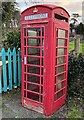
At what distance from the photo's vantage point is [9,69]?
4.91 metres

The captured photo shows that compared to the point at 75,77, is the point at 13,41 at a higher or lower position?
higher

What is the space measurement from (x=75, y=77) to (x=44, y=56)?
160 centimetres

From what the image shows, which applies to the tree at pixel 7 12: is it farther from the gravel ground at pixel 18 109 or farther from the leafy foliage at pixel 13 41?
the gravel ground at pixel 18 109

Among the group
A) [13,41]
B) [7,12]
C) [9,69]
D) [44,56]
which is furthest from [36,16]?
[7,12]

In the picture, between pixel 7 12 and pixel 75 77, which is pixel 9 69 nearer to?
pixel 75 77

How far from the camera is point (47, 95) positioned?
142 inches

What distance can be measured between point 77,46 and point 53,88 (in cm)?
255

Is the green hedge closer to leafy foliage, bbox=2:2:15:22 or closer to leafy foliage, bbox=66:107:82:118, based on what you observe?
leafy foliage, bbox=66:107:82:118

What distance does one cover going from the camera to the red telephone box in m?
3.43

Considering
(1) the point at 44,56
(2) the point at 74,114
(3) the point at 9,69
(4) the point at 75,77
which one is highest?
Answer: (1) the point at 44,56

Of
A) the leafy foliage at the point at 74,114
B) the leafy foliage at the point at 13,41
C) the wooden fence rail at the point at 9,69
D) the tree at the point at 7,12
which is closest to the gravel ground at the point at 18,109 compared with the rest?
the leafy foliage at the point at 74,114

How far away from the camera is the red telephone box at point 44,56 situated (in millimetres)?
3428

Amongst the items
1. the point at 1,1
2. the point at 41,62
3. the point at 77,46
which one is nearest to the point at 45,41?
the point at 41,62

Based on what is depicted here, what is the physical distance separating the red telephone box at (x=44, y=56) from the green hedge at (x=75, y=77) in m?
0.59
